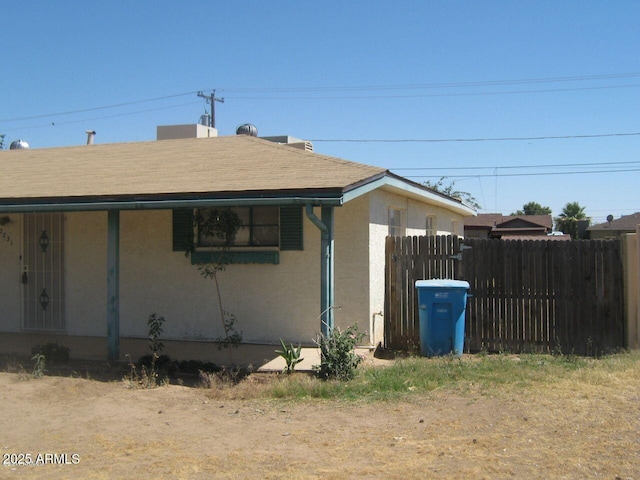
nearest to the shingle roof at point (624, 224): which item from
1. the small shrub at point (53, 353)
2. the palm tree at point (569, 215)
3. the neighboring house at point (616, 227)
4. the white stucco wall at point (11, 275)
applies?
the neighboring house at point (616, 227)

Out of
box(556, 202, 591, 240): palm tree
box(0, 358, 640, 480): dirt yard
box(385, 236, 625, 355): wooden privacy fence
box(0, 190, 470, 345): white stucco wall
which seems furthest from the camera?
box(556, 202, 591, 240): palm tree

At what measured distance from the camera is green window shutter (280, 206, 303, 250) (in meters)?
11.1

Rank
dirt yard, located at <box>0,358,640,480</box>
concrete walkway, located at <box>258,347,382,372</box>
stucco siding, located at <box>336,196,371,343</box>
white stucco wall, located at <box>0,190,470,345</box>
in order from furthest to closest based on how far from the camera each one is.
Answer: white stucco wall, located at <box>0,190,470,345</box> → stucco siding, located at <box>336,196,371,343</box> → concrete walkway, located at <box>258,347,382,372</box> → dirt yard, located at <box>0,358,640,480</box>

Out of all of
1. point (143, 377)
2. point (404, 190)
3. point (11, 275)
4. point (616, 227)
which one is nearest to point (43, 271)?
point (11, 275)

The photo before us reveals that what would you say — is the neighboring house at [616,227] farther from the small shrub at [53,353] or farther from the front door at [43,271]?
the small shrub at [53,353]

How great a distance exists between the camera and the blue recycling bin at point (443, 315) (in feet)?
33.0

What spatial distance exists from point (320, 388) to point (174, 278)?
15.7 feet

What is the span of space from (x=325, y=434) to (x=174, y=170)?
20.3ft

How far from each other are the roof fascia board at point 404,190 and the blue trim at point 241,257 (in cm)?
214

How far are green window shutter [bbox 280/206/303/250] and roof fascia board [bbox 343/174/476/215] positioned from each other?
147 centimetres

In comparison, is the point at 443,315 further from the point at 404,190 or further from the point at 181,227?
the point at 181,227

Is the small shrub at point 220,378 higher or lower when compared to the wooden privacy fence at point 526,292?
lower

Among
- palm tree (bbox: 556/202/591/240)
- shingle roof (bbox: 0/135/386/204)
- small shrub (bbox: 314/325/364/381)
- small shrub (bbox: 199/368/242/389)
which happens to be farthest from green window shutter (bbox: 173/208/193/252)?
palm tree (bbox: 556/202/591/240)

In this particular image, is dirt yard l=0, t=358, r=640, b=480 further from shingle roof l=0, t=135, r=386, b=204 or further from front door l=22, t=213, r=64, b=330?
front door l=22, t=213, r=64, b=330
